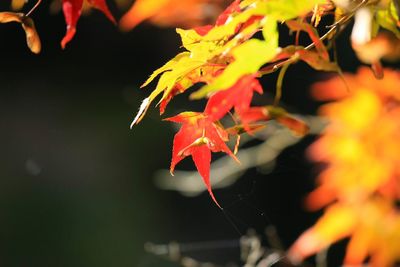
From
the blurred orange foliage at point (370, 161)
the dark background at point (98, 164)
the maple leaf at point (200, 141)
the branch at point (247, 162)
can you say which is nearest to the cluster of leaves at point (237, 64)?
the maple leaf at point (200, 141)

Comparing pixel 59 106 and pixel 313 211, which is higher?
pixel 59 106

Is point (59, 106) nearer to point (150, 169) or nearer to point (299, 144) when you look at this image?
point (150, 169)

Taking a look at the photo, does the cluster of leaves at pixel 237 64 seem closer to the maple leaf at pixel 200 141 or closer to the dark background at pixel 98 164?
the maple leaf at pixel 200 141

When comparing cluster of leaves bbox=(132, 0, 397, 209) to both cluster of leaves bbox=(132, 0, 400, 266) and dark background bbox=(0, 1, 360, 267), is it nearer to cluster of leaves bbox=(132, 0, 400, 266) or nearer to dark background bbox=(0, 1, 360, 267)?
cluster of leaves bbox=(132, 0, 400, 266)

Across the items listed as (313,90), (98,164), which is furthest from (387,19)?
(98,164)

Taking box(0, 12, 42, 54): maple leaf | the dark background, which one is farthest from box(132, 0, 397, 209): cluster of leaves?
the dark background

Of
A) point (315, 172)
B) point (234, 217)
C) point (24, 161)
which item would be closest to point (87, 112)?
point (24, 161)

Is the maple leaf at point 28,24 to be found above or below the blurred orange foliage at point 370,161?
above

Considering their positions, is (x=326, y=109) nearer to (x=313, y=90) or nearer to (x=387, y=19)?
(x=313, y=90)
